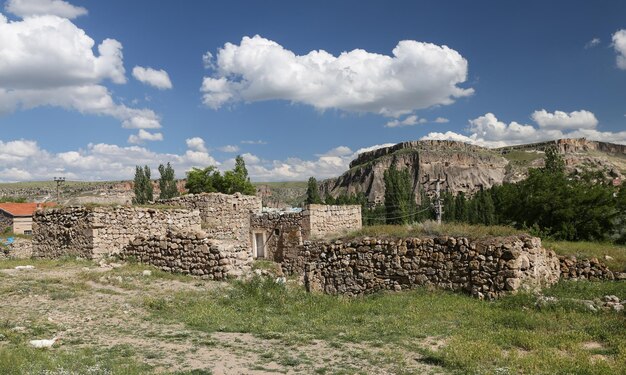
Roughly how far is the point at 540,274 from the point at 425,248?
292 cm

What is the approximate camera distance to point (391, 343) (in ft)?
24.3

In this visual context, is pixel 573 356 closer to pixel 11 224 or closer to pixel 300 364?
pixel 300 364

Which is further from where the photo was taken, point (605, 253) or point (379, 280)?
point (605, 253)

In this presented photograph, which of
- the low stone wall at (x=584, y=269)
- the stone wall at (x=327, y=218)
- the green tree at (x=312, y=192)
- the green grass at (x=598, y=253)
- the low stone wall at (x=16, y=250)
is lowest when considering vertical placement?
the low stone wall at (x=16, y=250)

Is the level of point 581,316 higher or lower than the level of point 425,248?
lower

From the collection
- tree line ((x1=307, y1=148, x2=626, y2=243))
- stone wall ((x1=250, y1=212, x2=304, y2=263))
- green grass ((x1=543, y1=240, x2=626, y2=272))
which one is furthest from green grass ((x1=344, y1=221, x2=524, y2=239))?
tree line ((x1=307, y1=148, x2=626, y2=243))

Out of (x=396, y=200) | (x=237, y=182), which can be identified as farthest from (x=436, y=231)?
(x=396, y=200)

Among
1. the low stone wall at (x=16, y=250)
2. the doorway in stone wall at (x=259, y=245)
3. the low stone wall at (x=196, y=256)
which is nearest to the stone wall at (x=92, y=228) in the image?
the low stone wall at (x=196, y=256)

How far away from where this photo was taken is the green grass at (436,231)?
11680 millimetres

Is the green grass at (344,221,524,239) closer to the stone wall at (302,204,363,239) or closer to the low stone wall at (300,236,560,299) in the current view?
the low stone wall at (300,236,560,299)

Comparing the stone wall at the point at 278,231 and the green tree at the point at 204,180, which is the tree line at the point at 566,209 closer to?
the stone wall at the point at 278,231

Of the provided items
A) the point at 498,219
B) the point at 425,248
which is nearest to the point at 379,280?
the point at 425,248

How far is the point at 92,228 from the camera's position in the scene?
14.8m

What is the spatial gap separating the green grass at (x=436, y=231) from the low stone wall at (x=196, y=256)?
338 cm
